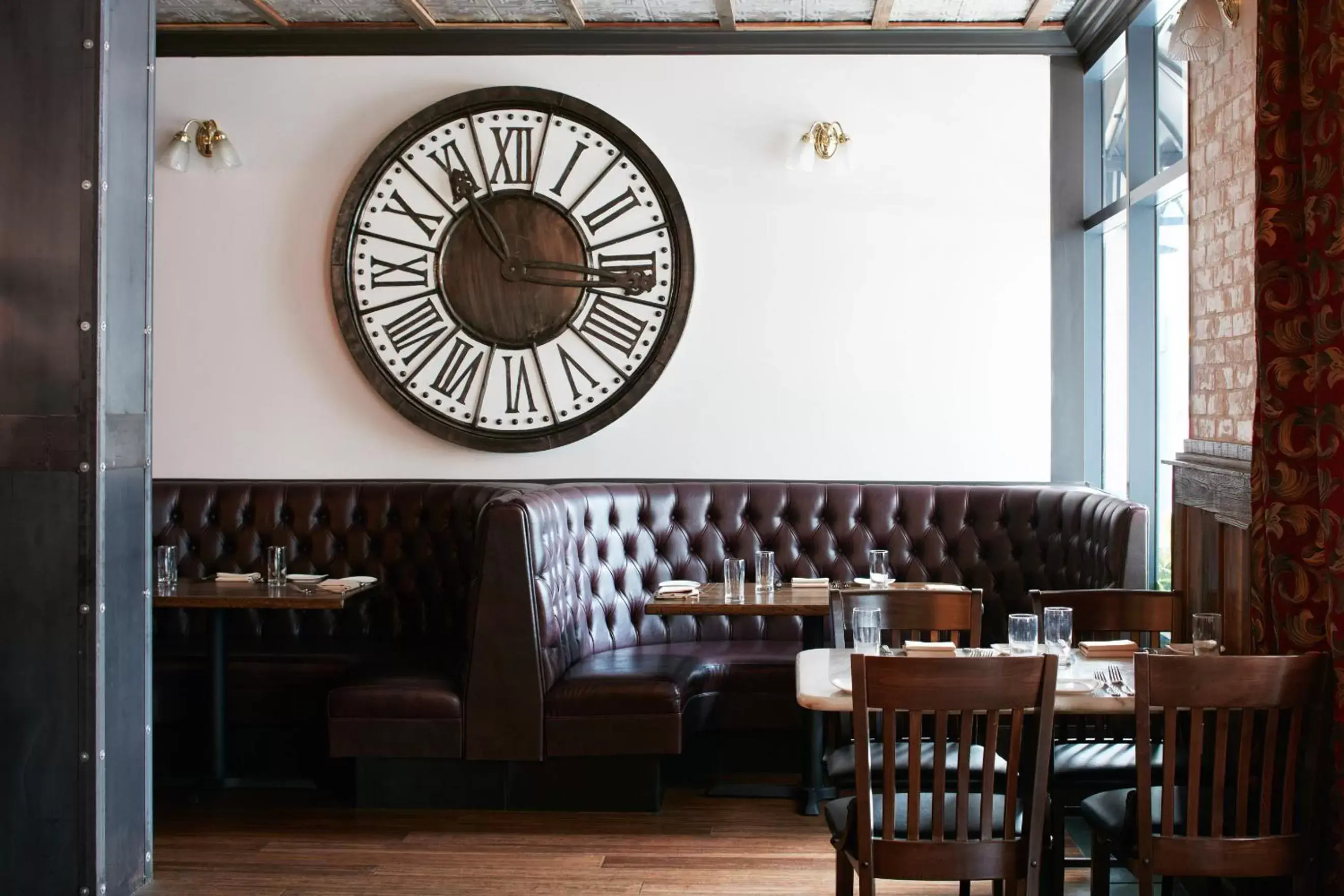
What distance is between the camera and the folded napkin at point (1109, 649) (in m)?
3.31

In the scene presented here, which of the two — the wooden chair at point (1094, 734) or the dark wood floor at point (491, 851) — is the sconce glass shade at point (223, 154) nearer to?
the dark wood floor at point (491, 851)

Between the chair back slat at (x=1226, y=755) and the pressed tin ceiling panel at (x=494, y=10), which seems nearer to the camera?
the chair back slat at (x=1226, y=755)

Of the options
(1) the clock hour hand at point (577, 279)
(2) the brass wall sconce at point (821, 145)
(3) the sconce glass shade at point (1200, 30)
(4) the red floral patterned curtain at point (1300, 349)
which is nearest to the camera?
(4) the red floral patterned curtain at point (1300, 349)

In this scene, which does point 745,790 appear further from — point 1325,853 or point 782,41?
point 782,41

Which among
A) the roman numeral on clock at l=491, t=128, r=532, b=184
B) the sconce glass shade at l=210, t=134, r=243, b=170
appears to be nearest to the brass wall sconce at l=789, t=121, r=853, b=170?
the roman numeral on clock at l=491, t=128, r=532, b=184

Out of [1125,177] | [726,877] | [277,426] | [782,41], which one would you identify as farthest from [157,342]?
[1125,177]

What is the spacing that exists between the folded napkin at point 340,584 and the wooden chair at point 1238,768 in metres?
2.69

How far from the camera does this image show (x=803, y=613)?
168 inches

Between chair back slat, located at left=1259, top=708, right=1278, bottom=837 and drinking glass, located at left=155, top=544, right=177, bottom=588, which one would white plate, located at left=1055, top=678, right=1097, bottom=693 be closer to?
chair back slat, located at left=1259, top=708, right=1278, bottom=837

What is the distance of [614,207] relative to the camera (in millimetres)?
5586

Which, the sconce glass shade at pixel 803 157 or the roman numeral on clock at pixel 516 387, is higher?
the sconce glass shade at pixel 803 157

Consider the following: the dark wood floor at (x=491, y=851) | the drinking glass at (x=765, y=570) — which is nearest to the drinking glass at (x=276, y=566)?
the dark wood floor at (x=491, y=851)

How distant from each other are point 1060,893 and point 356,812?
2.50m

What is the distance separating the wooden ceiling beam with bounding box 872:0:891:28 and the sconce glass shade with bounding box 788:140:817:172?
1.89 ft
